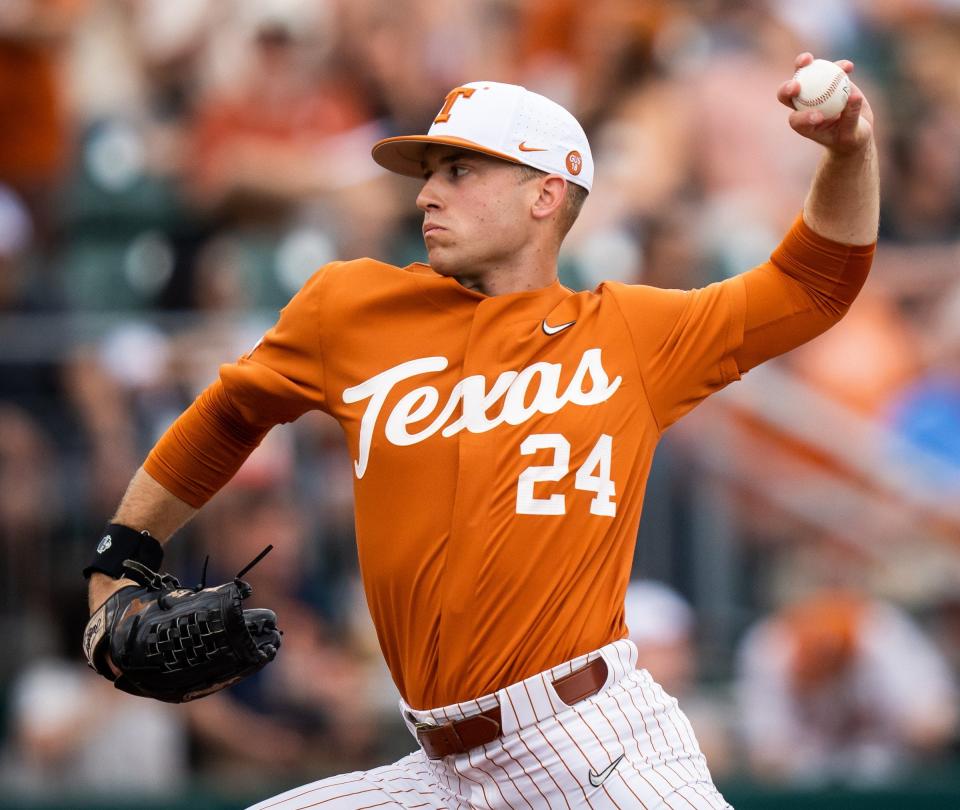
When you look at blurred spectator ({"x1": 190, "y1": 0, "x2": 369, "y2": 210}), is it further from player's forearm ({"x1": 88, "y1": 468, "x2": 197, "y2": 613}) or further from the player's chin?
the player's chin

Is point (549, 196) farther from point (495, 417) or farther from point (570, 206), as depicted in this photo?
point (495, 417)

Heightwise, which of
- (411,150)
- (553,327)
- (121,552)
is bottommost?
(121,552)

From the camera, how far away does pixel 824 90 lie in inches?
144

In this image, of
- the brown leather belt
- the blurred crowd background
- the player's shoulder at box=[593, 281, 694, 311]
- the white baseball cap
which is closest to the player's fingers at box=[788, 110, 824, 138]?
the player's shoulder at box=[593, 281, 694, 311]

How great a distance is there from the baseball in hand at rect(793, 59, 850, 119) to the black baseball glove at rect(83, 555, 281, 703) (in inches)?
66.7

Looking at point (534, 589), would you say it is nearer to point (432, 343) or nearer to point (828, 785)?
point (432, 343)

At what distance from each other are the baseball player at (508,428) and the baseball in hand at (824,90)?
0.10 feet

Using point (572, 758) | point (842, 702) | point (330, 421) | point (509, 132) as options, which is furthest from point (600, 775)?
point (330, 421)

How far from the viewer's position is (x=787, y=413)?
7875mm

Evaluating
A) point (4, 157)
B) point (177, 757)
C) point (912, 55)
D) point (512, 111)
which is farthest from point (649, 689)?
point (912, 55)

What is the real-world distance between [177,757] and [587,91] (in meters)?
4.58

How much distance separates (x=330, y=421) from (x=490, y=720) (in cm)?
429

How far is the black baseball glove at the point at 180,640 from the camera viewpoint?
12.4ft

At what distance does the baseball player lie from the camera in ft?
12.3
